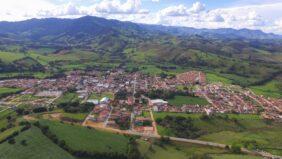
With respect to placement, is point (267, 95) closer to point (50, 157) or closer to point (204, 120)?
point (204, 120)

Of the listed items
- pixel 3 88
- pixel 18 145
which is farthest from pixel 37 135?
pixel 3 88

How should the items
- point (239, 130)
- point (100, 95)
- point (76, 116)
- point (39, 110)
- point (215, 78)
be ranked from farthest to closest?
point (215, 78) < point (100, 95) < point (39, 110) < point (76, 116) < point (239, 130)

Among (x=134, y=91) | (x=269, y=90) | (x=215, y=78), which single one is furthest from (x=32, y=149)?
(x=215, y=78)

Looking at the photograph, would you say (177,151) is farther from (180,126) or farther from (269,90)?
(269,90)

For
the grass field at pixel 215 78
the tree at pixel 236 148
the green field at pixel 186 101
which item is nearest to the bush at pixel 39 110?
the green field at pixel 186 101

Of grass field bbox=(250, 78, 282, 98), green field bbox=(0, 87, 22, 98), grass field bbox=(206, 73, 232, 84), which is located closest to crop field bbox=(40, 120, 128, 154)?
green field bbox=(0, 87, 22, 98)

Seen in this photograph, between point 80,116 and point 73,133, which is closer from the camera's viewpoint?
point 73,133

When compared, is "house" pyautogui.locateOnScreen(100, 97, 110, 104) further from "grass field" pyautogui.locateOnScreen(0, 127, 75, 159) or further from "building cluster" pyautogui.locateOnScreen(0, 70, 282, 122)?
"grass field" pyautogui.locateOnScreen(0, 127, 75, 159)
